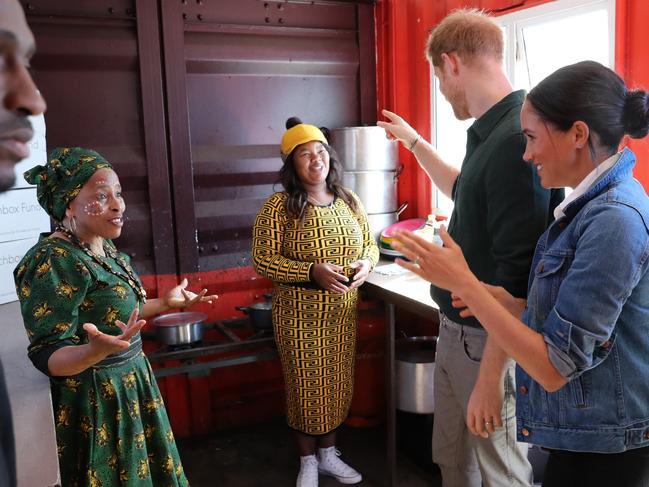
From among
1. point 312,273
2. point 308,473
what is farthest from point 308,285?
point 308,473

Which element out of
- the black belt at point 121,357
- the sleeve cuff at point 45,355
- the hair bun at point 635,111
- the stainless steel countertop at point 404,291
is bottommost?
the stainless steel countertop at point 404,291

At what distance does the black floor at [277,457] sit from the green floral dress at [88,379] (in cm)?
128

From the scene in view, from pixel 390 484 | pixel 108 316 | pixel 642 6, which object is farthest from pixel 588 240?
pixel 390 484

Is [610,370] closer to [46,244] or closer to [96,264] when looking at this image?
[96,264]

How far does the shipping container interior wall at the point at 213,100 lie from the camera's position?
282 cm

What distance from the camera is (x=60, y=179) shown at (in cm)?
169

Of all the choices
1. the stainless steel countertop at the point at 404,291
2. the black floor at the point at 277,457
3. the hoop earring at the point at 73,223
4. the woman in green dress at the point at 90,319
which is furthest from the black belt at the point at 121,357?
the black floor at the point at 277,457

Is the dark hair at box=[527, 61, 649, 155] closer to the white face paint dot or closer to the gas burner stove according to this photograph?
the white face paint dot

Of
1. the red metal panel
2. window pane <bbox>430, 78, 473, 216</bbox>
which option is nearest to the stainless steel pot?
window pane <bbox>430, 78, 473, 216</bbox>

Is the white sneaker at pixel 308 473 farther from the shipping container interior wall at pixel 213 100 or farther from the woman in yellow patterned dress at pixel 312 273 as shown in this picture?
the shipping container interior wall at pixel 213 100

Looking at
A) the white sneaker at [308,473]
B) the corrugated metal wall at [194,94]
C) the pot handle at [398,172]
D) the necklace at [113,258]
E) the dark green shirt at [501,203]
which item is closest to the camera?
the dark green shirt at [501,203]

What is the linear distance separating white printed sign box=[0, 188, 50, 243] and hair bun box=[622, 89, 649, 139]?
93.1 inches

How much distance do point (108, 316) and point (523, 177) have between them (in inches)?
47.7

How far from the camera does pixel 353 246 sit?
2.61 metres
